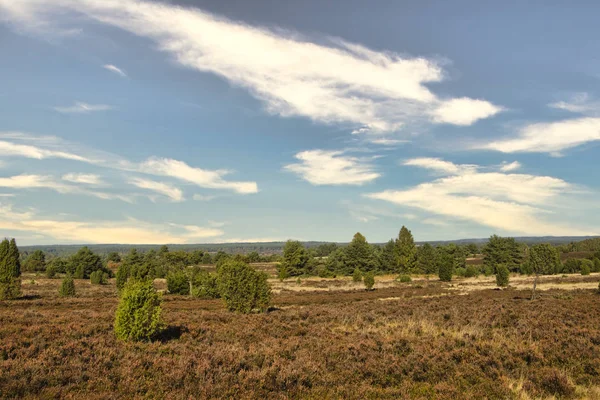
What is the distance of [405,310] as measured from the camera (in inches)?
935

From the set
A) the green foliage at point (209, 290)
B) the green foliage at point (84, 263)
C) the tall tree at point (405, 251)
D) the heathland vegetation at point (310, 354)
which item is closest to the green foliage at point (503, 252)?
the tall tree at point (405, 251)

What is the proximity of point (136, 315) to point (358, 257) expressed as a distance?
8004 cm

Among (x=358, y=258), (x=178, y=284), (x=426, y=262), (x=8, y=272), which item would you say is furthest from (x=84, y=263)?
(x=426, y=262)

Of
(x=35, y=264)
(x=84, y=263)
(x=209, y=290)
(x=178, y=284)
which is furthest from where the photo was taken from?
(x=35, y=264)

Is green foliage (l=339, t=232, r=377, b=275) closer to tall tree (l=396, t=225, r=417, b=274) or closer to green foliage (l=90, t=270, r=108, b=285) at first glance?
tall tree (l=396, t=225, r=417, b=274)

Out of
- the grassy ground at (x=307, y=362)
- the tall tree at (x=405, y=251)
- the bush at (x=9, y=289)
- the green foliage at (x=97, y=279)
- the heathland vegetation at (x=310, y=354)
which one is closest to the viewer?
the grassy ground at (x=307, y=362)

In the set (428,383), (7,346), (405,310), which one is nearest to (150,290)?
(7,346)

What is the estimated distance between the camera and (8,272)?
1351 inches

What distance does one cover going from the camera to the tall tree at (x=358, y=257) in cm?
8881

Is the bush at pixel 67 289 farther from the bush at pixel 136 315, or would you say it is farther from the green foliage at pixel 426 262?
the green foliage at pixel 426 262

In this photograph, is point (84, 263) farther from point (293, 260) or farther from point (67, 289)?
point (67, 289)

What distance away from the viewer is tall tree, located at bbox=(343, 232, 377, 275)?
8881cm

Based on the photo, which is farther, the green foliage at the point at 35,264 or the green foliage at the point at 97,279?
the green foliage at the point at 35,264

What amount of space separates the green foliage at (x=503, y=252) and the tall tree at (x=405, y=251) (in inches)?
785
